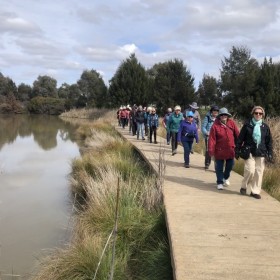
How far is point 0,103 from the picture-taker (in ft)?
268

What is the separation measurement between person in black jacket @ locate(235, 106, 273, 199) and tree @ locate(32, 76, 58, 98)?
8704cm

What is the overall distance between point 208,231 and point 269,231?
2.64ft

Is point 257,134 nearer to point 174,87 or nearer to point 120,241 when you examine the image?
point 120,241

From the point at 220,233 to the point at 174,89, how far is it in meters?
35.6

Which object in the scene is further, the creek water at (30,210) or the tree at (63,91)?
the tree at (63,91)

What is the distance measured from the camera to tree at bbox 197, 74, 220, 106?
57541 mm

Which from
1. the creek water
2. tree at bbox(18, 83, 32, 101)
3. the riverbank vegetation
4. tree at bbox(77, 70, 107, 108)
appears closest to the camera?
the creek water

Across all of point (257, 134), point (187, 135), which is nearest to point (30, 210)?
point (187, 135)

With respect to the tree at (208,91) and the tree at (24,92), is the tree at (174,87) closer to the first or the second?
the tree at (208,91)

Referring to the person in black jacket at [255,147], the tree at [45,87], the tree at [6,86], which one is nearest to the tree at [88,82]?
the tree at [45,87]

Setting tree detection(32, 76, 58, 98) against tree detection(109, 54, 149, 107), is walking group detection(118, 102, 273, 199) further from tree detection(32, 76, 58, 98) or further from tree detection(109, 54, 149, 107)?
tree detection(32, 76, 58, 98)

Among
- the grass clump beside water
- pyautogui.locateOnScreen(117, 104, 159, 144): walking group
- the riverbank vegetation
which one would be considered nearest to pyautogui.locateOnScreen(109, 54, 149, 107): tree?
pyautogui.locateOnScreen(117, 104, 159, 144): walking group

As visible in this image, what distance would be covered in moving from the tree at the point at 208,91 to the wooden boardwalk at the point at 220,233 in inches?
1967

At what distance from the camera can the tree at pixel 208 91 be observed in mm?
57541
